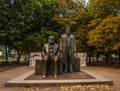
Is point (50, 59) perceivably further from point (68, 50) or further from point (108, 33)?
point (108, 33)

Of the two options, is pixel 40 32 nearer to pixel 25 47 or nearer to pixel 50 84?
pixel 25 47

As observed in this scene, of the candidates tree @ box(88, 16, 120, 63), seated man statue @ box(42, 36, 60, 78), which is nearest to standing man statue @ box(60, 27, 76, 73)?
seated man statue @ box(42, 36, 60, 78)

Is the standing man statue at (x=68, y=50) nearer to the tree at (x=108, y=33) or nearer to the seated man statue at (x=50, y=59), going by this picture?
the seated man statue at (x=50, y=59)

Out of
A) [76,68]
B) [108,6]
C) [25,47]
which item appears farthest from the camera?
[25,47]

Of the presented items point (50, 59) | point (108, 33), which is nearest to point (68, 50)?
point (50, 59)

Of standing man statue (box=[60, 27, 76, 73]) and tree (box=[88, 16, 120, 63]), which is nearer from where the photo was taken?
standing man statue (box=[60, 27, 76, 73])

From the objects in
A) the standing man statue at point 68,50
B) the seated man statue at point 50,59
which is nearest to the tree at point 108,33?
the standing man statue at point 68,50

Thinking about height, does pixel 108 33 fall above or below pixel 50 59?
above

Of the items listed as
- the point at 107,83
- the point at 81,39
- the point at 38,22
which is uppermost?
the point at 38,22

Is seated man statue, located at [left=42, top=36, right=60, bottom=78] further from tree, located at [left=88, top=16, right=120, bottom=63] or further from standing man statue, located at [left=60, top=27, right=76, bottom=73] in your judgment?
tree, located at [left=88, top=16, right=120, bottom=63]

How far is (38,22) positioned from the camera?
42812 mm

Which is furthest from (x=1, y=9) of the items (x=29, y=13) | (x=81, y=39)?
(x=81, y=39)

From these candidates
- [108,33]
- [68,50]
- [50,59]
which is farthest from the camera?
[108,33]

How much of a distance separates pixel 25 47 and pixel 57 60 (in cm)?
3052
